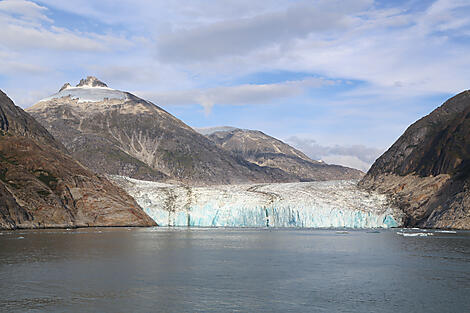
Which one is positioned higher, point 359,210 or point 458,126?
point 458,126

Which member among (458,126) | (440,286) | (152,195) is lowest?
(440,286)

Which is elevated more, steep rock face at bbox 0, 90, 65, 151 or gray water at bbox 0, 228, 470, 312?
steep rock face at bbox 0, 90, 65, 151

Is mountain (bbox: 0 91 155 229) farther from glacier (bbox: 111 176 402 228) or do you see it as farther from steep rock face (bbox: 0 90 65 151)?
steep rock face (bbox: 0 90 65 151)

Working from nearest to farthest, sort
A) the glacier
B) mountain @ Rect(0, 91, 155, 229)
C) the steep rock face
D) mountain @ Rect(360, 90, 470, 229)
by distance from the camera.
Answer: mountain @ Rect(0, 91, 155, 229) → mountain @ Rect(360, 90, 470, 229) → the glacier → the steep rock face

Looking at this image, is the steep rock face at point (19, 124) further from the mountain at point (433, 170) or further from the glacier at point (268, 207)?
the mountain at point (433, 170)

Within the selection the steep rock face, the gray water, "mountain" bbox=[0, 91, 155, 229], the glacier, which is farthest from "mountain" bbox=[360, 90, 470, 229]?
the steep rock face

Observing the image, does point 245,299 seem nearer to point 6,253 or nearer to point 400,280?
point 400,280

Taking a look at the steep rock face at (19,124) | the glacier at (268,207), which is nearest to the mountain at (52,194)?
the glacier at (268,207)

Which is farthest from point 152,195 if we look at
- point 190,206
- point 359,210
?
point 359,210
